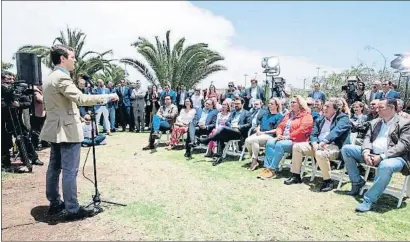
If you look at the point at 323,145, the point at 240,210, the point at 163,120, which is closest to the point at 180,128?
the point at 163,120

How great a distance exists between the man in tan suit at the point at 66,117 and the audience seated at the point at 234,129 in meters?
3.52

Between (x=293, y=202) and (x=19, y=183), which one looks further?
(x=19, y=183)

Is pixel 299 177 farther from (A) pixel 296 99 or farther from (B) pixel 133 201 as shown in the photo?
(B) pixel 133 201

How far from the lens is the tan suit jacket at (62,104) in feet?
12.4

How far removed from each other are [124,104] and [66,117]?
340 inches

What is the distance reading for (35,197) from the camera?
16.1 feet

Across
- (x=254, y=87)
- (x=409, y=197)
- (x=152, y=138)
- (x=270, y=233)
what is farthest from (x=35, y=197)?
(x=254, y=87)

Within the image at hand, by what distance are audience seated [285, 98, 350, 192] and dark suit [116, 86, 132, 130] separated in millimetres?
8046

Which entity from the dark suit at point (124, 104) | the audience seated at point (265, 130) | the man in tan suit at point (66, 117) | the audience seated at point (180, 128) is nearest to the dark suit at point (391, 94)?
the audience seated at point (265, 130)

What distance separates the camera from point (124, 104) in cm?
1240

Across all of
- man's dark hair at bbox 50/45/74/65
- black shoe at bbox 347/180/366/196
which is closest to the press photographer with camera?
man's dark hair at bbox 50/45/74/65

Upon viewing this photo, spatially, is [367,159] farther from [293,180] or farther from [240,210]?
[240,210]

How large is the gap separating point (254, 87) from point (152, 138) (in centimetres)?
374

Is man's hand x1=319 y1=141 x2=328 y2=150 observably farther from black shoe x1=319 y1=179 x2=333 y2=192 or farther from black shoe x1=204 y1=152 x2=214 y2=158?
black shoe x1=204 y1=152 x2=214 y2=158
